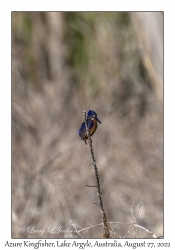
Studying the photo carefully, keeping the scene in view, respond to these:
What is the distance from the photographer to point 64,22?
10.2 meters

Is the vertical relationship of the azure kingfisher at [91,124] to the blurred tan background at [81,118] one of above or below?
below

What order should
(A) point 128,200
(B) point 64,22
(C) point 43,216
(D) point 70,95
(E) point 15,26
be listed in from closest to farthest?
(C) point 43,216, (A) point 128,200, (D) point 70,95, (E) point 15,26, (B) point 64,22

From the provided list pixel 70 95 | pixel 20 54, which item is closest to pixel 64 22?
pixel 20 54

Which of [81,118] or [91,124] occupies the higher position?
[81,118]

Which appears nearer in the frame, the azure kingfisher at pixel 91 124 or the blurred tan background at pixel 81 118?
the azure kingfisher at pixel 91 124

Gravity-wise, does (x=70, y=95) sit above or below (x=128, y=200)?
above

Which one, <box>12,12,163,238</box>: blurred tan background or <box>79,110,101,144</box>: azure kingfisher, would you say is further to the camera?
<box>12,12,163,238</box>: blurred tan background

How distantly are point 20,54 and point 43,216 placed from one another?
5209mm

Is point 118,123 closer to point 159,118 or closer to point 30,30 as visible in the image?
point 159,118

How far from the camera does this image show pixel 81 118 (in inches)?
302

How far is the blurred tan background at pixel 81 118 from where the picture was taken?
190 inches

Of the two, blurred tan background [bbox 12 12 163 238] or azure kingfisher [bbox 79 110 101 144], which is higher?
blurred tan background [bbox 12 12 163 238]

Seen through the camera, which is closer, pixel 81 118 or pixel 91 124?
pixel 91 124

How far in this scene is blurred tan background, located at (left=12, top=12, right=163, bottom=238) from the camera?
4.82 m
